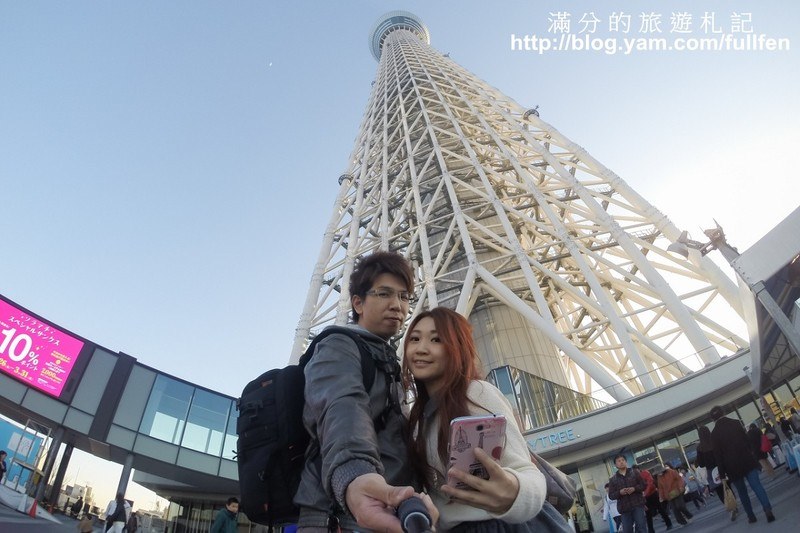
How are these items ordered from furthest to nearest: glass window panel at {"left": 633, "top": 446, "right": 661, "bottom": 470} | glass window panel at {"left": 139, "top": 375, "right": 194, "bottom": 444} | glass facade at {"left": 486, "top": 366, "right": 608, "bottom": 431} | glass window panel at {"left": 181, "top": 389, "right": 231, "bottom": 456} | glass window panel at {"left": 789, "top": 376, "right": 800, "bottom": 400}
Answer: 1. glass window panel at {"left": 181, "top": 389, "right": 231, "bottom": 456}
2. glass window panel at {"left": 139, "top": 375, "right": 194, "bottom": 444}
3. glass facade at {"left": 486, "top": 366, "right": 608, "bottom": 431}
4. glass window panel at {"left": 633, "top": 446, "right": 661, "bottom": 470}
5. glass window panel at {"left": 789, "top": 376, "right": 800, "bottom": 400}

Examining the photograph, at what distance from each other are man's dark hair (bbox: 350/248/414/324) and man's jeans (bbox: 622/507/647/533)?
651 centimetres

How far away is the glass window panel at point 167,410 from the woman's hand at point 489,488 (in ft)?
62.4

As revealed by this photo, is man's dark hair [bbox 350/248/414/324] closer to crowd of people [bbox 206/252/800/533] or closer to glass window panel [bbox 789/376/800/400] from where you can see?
crowd of people [bbox 206/252/800/533]

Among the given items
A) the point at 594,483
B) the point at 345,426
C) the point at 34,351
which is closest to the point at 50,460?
the point at 34,351

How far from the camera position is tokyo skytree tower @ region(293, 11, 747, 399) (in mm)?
13914

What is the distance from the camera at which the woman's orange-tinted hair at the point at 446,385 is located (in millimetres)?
2004

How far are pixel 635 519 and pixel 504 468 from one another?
22.1 ft

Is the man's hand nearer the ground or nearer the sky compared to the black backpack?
nearer the ground

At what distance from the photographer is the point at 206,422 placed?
19438 millimetres

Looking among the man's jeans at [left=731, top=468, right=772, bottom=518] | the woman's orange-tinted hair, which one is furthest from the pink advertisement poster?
the man's jeans at [left=731, top=468, right=772, bottom=518]

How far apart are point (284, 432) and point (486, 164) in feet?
75.2

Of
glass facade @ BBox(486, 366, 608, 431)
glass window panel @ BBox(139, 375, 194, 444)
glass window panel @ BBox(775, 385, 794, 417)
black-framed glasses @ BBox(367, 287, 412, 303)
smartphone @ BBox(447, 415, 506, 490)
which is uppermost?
glass window panel @ BBox(139, 375, 194, 444)

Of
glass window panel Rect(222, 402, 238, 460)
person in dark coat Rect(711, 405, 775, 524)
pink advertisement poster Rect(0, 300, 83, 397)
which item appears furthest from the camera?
glass window panel Rect(222, 402, 238, 460)

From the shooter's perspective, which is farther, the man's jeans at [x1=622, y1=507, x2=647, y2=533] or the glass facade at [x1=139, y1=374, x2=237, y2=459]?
the glass facade at [x1=139, y1=374, x2=237, y2=459]
